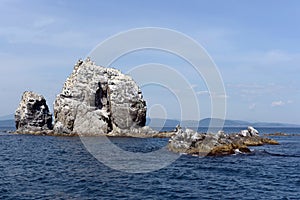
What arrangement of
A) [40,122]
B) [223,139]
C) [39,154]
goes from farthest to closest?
[40,122], [223,139], [39,154]

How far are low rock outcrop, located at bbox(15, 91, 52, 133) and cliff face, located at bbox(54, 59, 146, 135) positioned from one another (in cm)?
831

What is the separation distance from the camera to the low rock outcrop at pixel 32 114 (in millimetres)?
132250

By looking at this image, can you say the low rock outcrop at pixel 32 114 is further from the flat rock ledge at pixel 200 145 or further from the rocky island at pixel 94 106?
the flat rock ledge at pixel 200 145

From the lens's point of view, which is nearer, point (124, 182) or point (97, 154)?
point (124, 182)

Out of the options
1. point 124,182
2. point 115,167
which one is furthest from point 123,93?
point 124,182

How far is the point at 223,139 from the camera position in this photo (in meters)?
76.6

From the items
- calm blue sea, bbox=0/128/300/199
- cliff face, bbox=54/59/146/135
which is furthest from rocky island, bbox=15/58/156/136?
calm blue sea, bbox=0/128/300/199

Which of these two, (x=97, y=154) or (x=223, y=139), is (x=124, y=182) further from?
(x=223, y=139)

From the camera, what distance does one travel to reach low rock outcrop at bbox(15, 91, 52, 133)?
132250 mm

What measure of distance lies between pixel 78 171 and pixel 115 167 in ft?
19.5

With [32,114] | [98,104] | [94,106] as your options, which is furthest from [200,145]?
[32,114]

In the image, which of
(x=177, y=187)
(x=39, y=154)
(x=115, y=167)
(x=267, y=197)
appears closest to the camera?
(x=267, y=197)

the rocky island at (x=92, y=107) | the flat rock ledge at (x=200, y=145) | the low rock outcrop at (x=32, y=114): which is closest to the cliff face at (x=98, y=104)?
the rocky island at (x=92, y=107)

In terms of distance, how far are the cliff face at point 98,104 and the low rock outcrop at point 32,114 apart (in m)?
8.31
